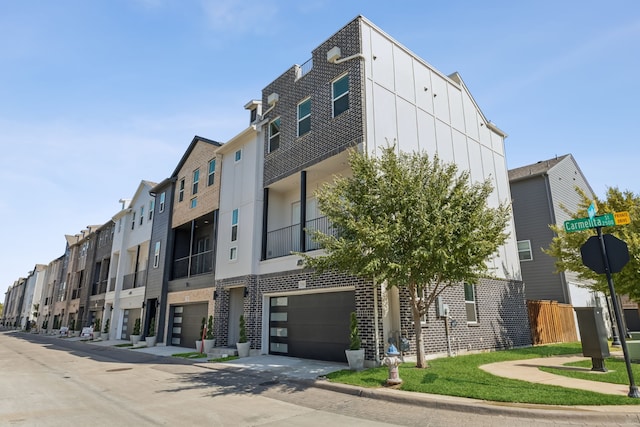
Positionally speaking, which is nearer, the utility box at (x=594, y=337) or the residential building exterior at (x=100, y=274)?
the utility box at (x=594, y=337)

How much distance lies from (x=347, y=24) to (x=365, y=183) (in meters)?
7.53

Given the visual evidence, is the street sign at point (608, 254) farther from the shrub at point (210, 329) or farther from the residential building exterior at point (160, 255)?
the residential building exterior at point (160, 255)

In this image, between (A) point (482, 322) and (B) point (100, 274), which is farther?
(B) point (100, 274)

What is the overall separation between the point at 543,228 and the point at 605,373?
15.8 m

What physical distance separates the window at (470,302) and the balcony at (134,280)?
20.7m

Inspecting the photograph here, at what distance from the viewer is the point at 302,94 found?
55.2 feet

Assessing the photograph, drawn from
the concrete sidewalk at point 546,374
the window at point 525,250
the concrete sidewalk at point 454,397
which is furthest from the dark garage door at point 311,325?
the window at point 525,250

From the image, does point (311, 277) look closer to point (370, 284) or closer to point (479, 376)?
point (370, 284)

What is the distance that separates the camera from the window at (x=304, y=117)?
1634 centimetres

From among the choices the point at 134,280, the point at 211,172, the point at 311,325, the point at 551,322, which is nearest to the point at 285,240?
the point at 311,325

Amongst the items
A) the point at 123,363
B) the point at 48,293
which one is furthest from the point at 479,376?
the point at 48,293

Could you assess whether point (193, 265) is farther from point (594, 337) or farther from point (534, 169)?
point (534, 169)

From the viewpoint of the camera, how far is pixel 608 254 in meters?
7.89

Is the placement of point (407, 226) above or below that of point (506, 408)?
above
